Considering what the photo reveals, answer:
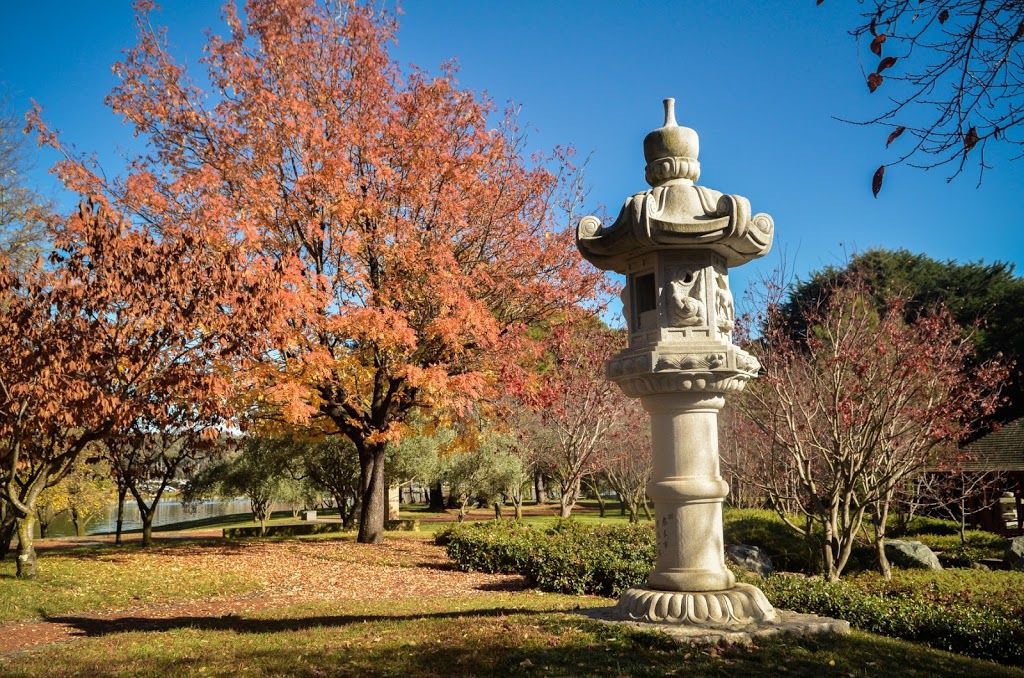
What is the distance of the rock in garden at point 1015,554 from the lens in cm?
1616

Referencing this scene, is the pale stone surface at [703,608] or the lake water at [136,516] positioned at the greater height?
the pale stone surface at [703,608]

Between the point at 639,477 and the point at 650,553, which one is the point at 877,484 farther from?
the point at 639,477

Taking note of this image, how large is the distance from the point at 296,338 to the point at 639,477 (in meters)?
21.2

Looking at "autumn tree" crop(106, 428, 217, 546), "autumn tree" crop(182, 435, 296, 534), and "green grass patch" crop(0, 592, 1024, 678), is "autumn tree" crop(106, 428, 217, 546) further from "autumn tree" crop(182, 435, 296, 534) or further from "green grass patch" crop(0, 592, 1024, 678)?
"green grass patch" crop(0, 592, 1024, 678)

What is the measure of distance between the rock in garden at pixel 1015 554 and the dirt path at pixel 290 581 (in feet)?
37.0

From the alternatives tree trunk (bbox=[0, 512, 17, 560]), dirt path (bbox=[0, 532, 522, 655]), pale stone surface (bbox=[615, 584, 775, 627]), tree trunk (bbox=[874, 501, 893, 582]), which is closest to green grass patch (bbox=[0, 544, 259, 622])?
dirt path (bbox=[0, 532, 522, 655])

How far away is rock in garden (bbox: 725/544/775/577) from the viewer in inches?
617

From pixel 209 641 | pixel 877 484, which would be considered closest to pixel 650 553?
pixel 877 484

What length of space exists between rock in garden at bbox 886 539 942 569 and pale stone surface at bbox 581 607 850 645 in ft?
34.5

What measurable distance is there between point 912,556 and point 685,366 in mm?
12491

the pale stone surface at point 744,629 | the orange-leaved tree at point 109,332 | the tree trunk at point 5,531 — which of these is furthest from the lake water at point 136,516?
the pale stone surface at point 744,629

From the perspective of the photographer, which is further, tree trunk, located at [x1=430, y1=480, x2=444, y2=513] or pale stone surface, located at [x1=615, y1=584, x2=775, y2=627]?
tree trunk, located at [x1=430, y1=480, x2=444, y2=513]

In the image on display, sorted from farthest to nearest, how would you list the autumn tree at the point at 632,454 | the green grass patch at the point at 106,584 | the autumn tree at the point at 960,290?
the autumn tree at the point at 960,290 < the autumn tree at the point at 632,454 < the green grass patch at the point at 106,584

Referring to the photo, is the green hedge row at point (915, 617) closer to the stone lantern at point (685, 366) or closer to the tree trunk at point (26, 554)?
the stone lantern at point (685, 366)
